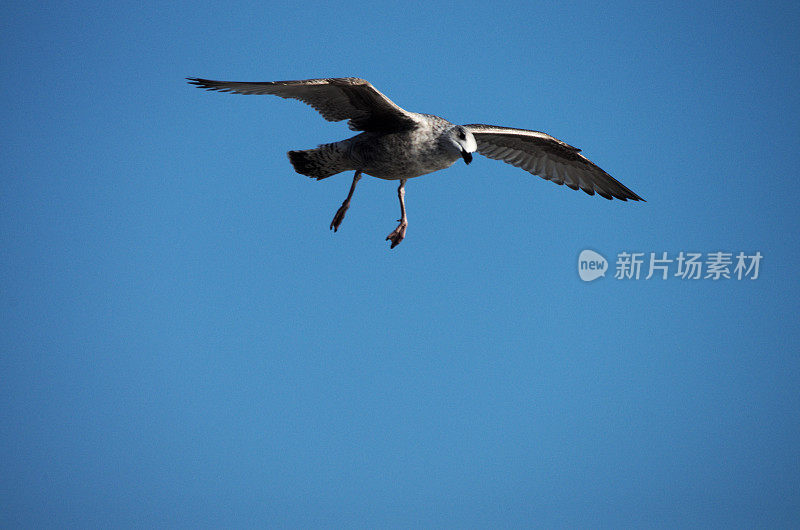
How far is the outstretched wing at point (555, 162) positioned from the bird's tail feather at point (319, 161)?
2.58 m

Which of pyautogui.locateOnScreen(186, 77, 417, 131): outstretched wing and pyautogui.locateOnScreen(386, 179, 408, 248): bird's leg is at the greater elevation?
pyautogui.locateOnScreen(186, 77, 417, 131): outstretched wing

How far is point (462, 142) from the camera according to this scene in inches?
365

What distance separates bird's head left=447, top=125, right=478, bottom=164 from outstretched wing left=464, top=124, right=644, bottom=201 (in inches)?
84.0

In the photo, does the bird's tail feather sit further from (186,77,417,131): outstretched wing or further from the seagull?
(186,77,417,131): outstretched wing

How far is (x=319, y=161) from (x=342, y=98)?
1.01 metres

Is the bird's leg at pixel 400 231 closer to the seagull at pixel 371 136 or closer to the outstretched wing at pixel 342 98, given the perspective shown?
the seagull at pixel 371 136

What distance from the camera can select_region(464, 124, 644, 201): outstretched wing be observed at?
38.5 ft

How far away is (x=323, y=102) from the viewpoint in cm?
955

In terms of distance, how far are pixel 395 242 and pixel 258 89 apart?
2.81m

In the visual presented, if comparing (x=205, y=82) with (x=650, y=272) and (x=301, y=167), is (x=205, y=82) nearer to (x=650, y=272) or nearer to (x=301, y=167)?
(x=301, y=167)

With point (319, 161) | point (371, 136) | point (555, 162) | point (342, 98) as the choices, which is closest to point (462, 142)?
point (371, 136)

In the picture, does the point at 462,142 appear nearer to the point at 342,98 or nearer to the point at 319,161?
the point at 342,98

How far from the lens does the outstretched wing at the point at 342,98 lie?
331 inches

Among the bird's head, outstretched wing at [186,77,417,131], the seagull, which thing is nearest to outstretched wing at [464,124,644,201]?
the seagull
